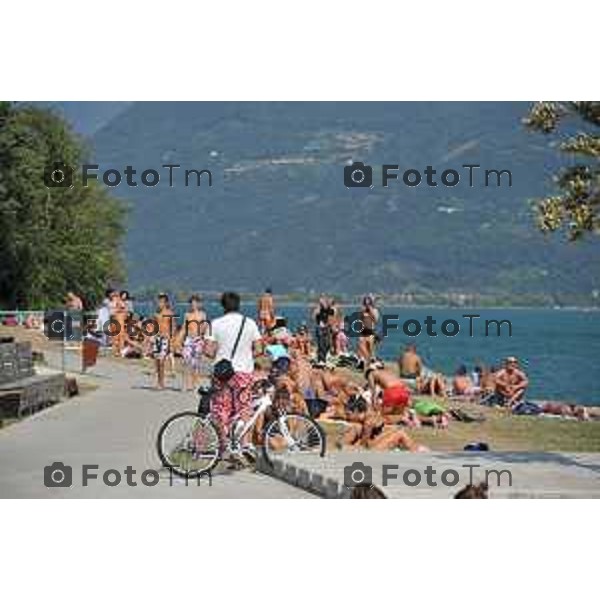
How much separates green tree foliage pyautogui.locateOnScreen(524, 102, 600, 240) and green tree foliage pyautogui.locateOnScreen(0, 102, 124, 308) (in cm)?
440

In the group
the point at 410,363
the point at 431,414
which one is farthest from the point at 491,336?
the point at 410,363

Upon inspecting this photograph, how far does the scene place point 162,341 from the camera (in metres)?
18.8

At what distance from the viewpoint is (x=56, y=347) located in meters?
21.5

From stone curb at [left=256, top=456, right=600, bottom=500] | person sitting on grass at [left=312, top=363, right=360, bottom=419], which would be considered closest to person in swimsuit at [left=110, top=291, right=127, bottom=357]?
person sitting on grass at [left=312, top=363, right=360, bottom=419]

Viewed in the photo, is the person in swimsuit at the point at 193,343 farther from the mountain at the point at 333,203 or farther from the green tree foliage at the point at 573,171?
the green tree foliage at the point at 573,171

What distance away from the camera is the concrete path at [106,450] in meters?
13.3

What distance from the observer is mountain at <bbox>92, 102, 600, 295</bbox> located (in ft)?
48.0

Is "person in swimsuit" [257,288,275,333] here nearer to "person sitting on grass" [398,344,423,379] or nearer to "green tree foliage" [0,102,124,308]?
"green tree foliage" [0,102,124,308]

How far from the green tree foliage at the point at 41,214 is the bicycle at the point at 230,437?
2842mm

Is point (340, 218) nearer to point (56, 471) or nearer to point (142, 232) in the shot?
point (142, 232)
